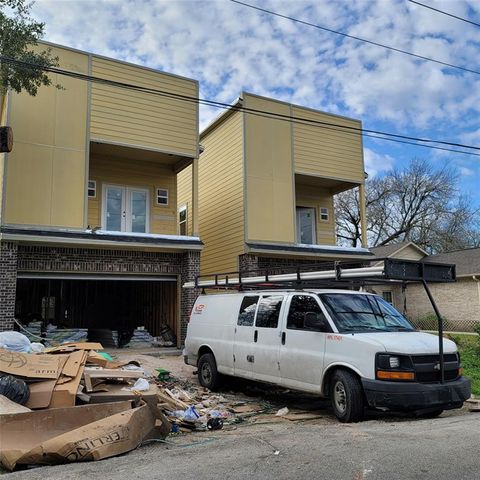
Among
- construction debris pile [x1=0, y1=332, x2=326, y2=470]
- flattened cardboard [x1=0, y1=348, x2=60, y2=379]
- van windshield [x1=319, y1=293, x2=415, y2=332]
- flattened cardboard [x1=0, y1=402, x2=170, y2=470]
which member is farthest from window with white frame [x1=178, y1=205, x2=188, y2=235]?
flattened cardboard [x1=0, y1=402, x2=170, y2=470]

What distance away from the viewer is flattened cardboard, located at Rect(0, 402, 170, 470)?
5.44 m

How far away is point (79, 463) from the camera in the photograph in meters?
5.46

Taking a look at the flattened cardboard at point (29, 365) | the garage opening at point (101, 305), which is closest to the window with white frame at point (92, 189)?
the garage opening at point (101, 305)

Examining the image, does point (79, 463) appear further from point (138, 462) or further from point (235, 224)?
point (235, 224)

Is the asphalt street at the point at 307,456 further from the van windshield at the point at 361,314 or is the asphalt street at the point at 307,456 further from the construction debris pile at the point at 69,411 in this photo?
the van windshield at the point at 361,314

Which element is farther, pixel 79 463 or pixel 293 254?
pixel 293 254

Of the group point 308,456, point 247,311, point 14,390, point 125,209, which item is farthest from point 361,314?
point 125,209

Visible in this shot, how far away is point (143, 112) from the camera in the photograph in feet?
52.6

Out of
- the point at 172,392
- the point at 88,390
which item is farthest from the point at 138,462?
the point at 172,392

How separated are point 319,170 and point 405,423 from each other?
13.0m

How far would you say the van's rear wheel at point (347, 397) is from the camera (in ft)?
23.2

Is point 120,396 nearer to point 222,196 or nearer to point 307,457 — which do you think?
point 307,457

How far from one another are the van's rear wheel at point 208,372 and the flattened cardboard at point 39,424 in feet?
12.2

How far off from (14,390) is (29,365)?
0.71m
